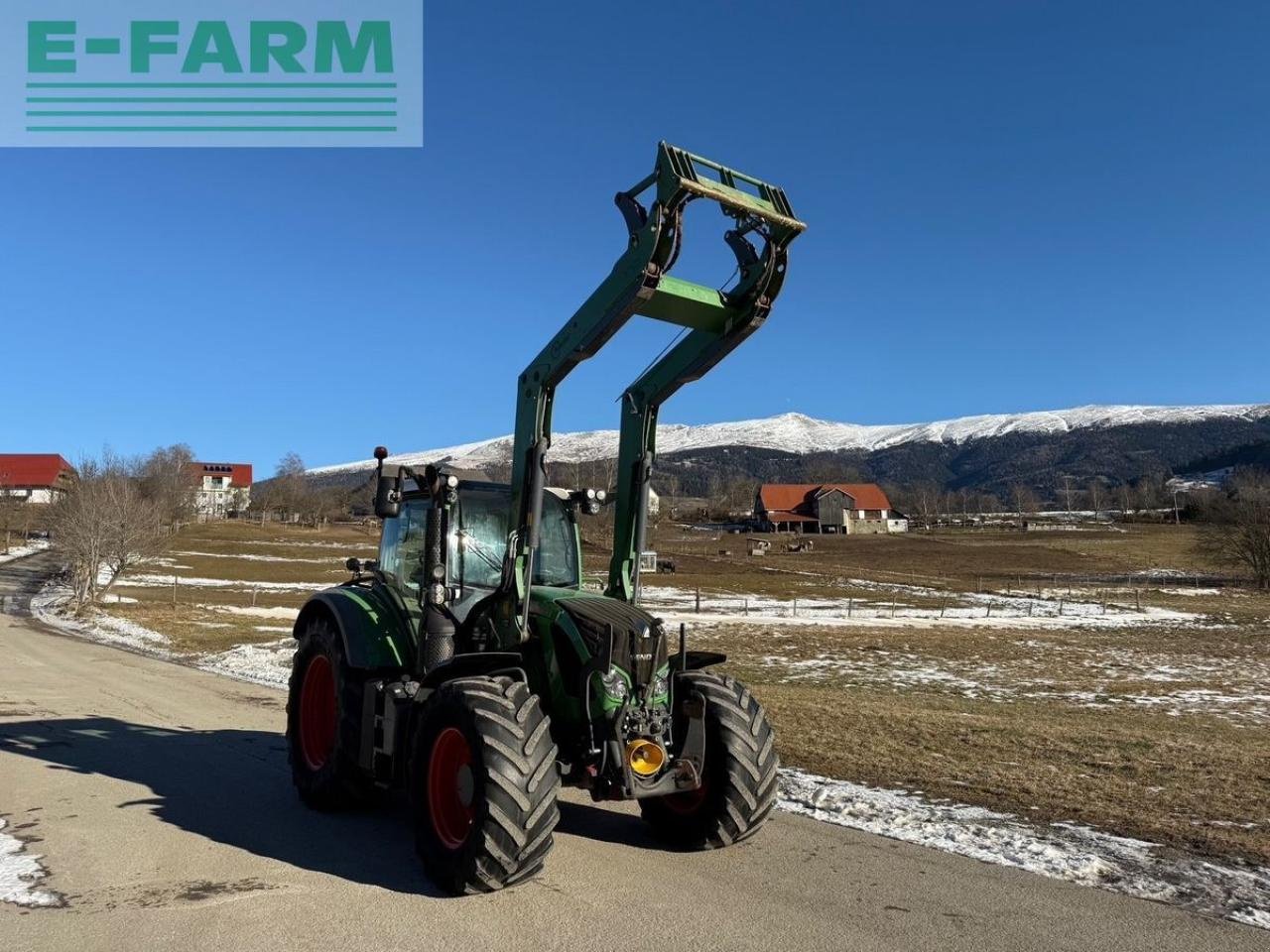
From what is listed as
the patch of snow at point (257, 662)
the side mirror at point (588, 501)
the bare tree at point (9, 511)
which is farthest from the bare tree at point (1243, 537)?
the bare tree at point (9, 511)

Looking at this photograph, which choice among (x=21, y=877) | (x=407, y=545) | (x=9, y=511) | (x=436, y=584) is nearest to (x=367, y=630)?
(x=407, y=545)

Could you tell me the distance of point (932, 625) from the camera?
104 feet

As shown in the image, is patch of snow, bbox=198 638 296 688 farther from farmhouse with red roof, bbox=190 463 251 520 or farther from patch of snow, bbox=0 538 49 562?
farmhouse with red roof, bbox=190 463 251 520

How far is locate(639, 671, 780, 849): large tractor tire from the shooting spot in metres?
5.99

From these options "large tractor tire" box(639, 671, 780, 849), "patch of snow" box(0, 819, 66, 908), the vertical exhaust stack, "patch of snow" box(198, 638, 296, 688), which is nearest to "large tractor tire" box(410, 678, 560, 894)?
the vertical exhaust stack

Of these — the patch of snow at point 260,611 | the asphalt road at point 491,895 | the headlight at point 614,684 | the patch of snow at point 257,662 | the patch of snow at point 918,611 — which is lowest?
the patch of snow at point 918,611

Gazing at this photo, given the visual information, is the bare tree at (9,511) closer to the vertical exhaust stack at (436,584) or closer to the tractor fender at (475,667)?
the vertical exhaust stack at (436,584)

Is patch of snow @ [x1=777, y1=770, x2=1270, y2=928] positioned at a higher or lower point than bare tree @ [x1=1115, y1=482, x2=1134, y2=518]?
lower

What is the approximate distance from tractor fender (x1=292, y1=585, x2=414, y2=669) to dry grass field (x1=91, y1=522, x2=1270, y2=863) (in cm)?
433

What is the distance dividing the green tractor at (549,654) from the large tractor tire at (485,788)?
1cm

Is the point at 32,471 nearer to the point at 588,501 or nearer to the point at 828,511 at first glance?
the point at 828,511

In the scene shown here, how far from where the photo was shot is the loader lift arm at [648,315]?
5766 millimetres

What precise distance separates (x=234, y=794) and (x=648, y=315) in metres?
5.26

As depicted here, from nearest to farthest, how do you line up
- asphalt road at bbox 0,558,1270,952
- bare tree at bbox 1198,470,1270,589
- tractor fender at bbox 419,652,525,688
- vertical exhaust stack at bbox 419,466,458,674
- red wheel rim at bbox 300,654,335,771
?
asphalt road at bbox 0,558,1270,952, tractor fender at bbox 419,652,525,688, vertical exhaust stack at bbox 419,466,458,674, red wheel rim at bbox 300,654,335,771, bare tree at bbox 1198,470,1270,589
